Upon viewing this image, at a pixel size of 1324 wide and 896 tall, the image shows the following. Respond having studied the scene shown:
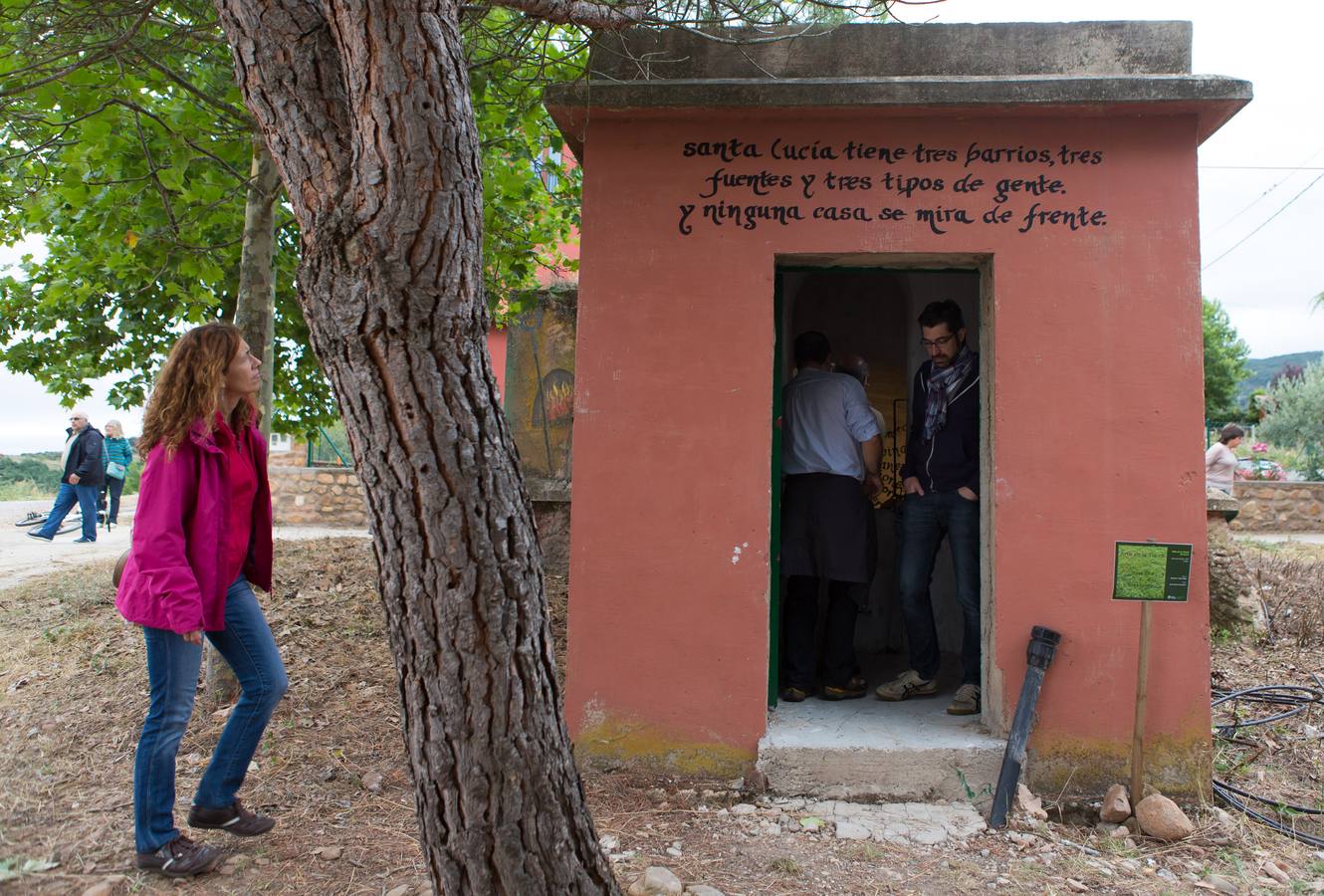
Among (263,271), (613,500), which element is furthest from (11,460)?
(613,500)

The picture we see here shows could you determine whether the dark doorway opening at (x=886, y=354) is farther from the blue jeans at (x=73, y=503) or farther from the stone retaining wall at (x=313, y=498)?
the blue jeans at (x=73, y=503)

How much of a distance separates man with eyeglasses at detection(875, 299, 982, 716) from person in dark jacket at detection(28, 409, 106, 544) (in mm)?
11014

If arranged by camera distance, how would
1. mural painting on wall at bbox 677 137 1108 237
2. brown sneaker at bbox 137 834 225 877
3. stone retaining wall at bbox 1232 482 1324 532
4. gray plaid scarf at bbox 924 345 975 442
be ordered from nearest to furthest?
brown sneaker at bbox 137 834 225 877 < mural painting on wall at bbox 677 137 1108 237 < gray plaid scarf at bbox 924 345 975 442 < stone retaining wall at bbox 1232 482 1324 532

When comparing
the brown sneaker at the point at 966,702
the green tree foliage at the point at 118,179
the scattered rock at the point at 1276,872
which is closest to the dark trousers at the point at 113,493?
the green tree foliage at the point at 118,179

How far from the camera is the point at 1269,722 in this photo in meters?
5.26

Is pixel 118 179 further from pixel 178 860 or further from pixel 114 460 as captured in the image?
pixel 114 460

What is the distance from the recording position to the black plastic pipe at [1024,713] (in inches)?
162

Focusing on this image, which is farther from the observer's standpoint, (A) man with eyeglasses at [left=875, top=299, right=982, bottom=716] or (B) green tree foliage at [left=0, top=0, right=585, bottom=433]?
(B) green tree foliage at [left=0, top=0, right=585, bottom=433]

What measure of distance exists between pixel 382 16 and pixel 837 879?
320 cm

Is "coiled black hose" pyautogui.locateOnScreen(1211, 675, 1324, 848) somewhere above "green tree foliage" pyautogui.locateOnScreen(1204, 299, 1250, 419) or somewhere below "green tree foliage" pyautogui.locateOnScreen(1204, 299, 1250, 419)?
below

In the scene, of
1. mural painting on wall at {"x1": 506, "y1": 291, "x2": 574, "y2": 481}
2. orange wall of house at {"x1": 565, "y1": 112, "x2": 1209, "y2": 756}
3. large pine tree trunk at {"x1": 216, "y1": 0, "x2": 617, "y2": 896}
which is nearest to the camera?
large pine tree trunk at {"x1": 216, "y1": 0, "x2": 617, "y2": 896}

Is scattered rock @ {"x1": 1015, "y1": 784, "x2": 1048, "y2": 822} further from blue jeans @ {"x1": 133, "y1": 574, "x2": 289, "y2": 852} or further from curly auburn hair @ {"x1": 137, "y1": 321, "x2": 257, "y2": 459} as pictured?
curly auburn hair @ {"x1": 137, "y1": 321, "x2": 257, "y2": 459}

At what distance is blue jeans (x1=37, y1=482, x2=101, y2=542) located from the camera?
41.0 feet

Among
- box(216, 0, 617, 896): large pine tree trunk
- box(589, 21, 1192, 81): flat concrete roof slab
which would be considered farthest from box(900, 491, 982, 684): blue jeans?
box(216, 0, 617, 896): large pine tree trunk
